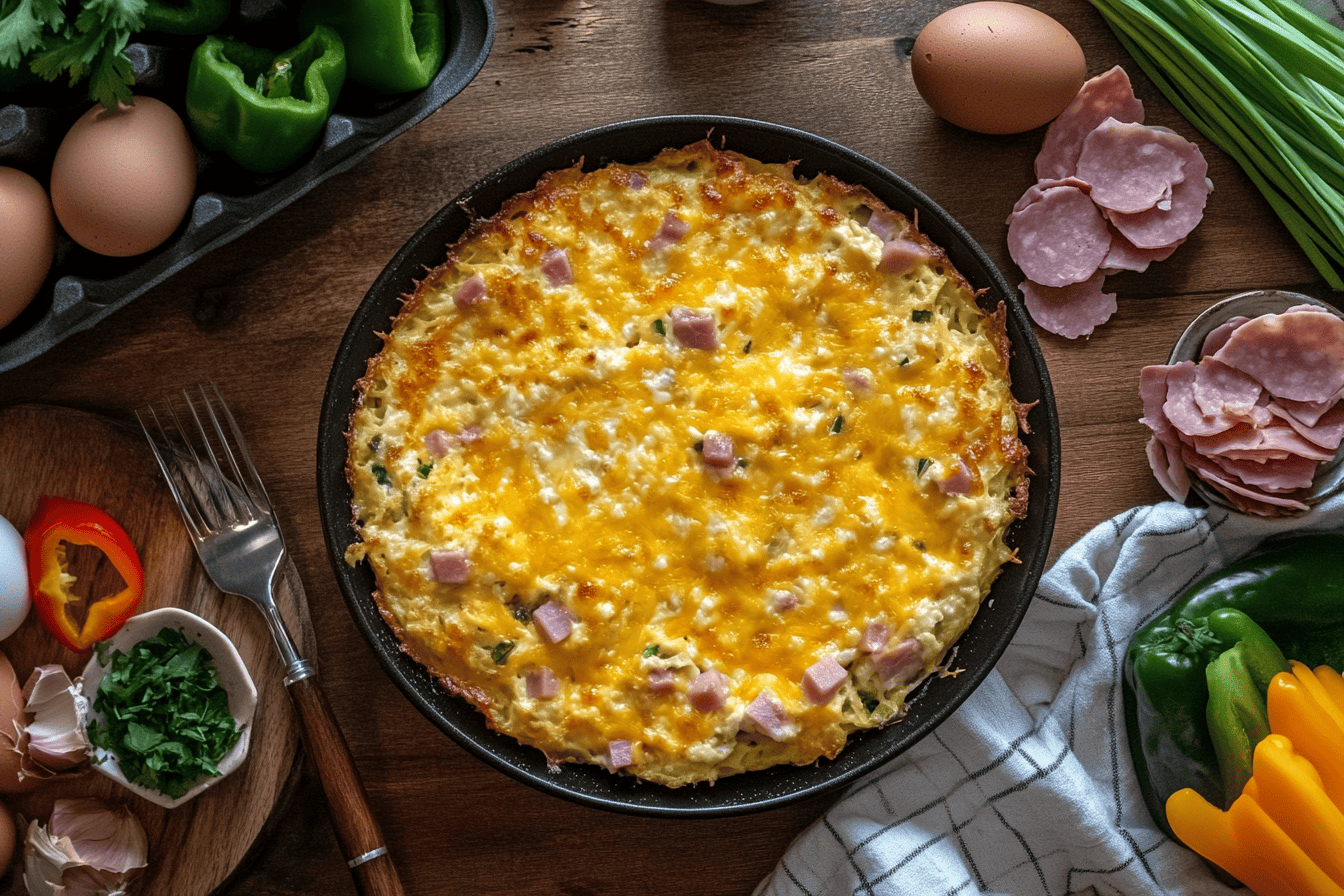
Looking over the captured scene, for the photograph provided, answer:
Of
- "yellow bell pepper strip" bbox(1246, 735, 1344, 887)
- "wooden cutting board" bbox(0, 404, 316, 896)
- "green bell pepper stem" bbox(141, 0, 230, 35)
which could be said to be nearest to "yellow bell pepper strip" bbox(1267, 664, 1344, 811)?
"yellow bell pepper strip" bbox(1246, 735, 1344, 887)

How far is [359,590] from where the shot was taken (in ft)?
10.2

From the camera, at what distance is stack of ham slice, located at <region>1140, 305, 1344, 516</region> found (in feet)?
11.1

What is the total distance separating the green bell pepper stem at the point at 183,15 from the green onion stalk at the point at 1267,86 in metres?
2.96

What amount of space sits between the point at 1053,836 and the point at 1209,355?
1.72 metres

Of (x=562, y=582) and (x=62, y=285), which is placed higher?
(x=62, y=285)

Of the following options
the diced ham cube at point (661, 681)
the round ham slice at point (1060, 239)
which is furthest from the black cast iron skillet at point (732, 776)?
the round ham slice at point (1060, 239)

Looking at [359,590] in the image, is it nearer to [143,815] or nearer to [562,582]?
[562,582]

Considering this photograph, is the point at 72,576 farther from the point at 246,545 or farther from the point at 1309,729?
the point at 1309,729

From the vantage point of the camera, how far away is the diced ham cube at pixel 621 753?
298 cm

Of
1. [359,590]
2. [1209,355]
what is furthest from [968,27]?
[359,590]

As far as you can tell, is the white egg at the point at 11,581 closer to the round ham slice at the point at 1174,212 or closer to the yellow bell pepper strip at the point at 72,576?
the yellow bell pepper strip at the point at 72,576

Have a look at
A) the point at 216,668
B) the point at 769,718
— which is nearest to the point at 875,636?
the point at 769,718

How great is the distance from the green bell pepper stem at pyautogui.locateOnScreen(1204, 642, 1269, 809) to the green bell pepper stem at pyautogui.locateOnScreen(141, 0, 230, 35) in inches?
149

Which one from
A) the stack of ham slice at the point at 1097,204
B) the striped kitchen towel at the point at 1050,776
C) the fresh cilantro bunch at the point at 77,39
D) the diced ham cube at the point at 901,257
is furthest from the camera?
the stack of ham slice at the point at 1097,204
